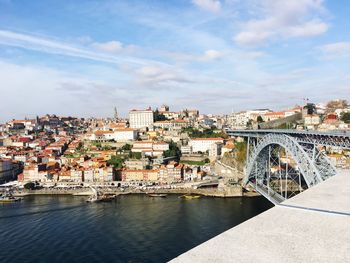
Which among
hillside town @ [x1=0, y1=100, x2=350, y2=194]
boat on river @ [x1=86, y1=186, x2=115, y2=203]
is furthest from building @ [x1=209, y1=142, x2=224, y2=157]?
boat on river @ [x1=86, y1=186, x2=115, y2=203]

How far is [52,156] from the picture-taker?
4088 cm

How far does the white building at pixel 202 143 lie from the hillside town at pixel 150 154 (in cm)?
6

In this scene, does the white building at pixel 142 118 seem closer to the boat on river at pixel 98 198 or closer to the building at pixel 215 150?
the building at pixel 215 150

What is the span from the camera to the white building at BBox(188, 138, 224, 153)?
41.2m

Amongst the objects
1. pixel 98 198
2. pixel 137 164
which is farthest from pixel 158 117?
pixel 98 198

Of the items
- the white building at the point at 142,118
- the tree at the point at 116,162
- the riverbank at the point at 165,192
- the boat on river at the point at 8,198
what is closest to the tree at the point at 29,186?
the riverbank at the point at 165,192

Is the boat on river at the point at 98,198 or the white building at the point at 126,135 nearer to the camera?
the boat on river at the point at 98,198

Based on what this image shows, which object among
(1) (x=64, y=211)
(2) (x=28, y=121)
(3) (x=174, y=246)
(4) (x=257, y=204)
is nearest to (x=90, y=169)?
(1) (x=64, y=211)

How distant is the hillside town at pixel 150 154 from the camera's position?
32.4 meters

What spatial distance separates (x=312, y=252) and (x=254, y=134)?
19447 mm

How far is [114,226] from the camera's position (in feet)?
61.1

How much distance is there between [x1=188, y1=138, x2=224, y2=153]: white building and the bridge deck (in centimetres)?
3652

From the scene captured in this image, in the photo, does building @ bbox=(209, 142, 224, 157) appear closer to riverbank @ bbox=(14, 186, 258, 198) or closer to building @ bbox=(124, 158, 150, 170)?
building @ bbox=(124, 158, 150, 170)

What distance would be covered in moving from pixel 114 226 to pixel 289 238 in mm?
16430
